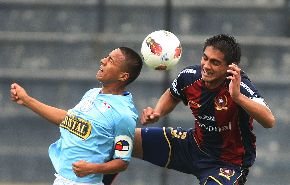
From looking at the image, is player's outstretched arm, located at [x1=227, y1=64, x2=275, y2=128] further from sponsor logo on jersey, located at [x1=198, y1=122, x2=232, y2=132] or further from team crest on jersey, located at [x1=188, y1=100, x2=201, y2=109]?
team crest on jersey, located at [x1=188, y1=100, x2=201, y2=109]

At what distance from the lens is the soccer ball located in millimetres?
5078

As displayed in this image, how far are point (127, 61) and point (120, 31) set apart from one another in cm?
243

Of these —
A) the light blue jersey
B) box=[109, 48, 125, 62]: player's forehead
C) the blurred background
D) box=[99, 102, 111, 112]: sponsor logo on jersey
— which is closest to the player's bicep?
the light blue jersey

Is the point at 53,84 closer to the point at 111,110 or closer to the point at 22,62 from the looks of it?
the point at 22,62

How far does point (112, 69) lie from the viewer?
16.3 ft

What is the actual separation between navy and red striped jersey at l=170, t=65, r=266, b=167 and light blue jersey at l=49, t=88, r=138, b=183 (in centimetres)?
51

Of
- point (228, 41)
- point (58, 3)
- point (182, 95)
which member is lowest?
point (182, 95)

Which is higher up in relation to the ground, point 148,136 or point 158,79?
point 158,79

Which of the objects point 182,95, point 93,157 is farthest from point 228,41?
point 93,157

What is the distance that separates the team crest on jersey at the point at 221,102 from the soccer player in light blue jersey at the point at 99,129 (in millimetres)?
533

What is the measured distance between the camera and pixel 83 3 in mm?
7457

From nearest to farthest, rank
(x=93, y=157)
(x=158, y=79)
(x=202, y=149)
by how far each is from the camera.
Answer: (x=93, y=157)
(x=202, y=149)
(x=158, y=79)

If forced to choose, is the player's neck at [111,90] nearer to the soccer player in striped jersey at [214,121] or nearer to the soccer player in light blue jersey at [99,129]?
the soccer player in light blue jersey at [99,129]

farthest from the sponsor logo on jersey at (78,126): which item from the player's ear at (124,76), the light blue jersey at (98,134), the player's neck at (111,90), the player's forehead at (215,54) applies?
the player's forehead at (215,54)
